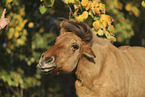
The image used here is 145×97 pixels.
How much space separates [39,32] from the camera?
394 inches

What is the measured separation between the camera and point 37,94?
11.3 meters

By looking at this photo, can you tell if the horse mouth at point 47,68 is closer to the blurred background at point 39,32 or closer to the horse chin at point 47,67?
the horse chin at point 47,67

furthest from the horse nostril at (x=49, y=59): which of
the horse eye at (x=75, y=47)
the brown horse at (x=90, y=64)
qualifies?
the horse eye at (x=75, y=47)

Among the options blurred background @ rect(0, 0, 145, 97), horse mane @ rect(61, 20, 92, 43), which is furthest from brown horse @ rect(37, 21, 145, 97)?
blurred background @ rect(0, 0, 145, 97)

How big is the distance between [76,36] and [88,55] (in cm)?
36

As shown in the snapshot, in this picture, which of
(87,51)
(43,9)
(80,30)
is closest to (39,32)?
(43,9)

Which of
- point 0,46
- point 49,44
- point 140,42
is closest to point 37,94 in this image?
point 49,44

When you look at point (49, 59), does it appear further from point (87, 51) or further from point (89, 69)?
point (89, 69)

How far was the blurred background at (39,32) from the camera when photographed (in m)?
5.07

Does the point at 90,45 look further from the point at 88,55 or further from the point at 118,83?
the point at 118,83

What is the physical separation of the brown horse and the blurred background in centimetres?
28

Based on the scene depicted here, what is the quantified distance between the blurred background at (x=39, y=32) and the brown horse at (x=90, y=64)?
0.28m

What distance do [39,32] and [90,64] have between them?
639cm

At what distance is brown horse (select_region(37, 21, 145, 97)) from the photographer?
12.0 feet
